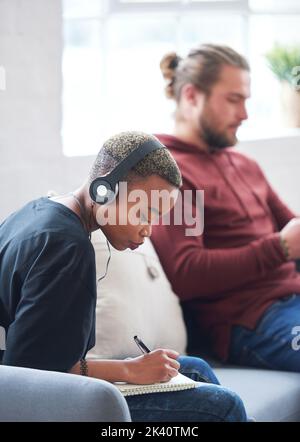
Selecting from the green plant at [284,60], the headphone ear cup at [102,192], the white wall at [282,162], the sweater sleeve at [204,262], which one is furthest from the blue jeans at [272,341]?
the green plant at [284,60]

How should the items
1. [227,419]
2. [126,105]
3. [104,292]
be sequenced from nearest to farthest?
[227,419] < [104,292] < [126,105]

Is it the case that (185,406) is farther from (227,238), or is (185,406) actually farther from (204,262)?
(227,238)

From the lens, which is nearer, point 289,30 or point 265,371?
point 265,371

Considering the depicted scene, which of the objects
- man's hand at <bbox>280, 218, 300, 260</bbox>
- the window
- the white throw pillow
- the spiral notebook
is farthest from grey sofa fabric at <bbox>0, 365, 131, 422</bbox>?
the window

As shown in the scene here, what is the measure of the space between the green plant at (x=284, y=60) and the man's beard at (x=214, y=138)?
902 mm

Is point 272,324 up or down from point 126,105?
down

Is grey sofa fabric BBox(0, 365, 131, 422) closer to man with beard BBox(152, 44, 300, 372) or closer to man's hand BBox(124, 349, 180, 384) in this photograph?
man's hand BBox(124, 349, 180, 384)

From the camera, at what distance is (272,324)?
Result: 8.48 feet

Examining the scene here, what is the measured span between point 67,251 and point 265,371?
39.4 inches

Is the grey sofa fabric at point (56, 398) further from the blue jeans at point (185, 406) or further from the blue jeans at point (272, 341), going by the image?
the blue jeans at point (272, 341)

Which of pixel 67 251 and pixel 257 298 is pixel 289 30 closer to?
pixel 257 298

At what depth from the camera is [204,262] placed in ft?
8.52
